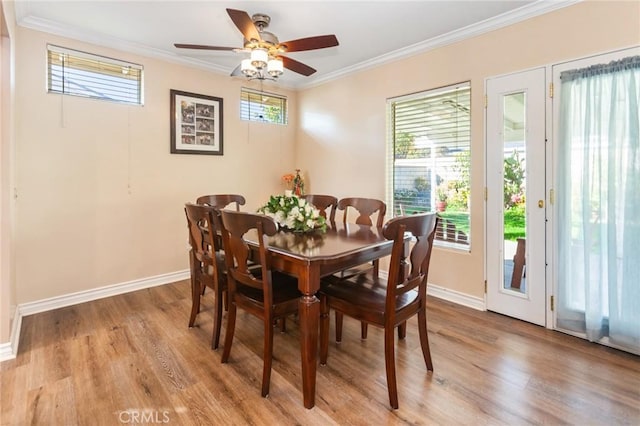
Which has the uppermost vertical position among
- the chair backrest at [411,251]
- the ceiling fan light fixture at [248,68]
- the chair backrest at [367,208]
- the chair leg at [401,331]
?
the ceiling fan light fixture at [248,68]

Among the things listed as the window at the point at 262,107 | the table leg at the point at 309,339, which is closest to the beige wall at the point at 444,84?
the window at the point at 262,107

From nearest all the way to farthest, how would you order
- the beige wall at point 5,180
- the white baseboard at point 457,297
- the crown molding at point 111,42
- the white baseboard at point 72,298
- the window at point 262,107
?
the beige wall at point 5,180 < the white baseboard at point 72,298 < the crown molding at point 111,42 < the white baseboard at point 457,297 < the window at point 262,107

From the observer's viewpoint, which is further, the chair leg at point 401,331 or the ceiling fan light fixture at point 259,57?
the chair leg at point 401,331

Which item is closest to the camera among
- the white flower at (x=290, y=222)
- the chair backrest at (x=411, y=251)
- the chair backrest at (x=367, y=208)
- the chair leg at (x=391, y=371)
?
the chair backrest at (x=411, y=251)

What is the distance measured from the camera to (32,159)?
2.86 metres

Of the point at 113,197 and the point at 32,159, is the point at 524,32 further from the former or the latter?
the point at 32,159

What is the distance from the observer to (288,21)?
280 centimetres

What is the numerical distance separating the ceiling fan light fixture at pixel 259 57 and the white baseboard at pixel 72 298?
254 centimetres

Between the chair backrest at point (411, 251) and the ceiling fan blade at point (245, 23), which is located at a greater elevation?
the ceiling fan blade at point (245, 23)

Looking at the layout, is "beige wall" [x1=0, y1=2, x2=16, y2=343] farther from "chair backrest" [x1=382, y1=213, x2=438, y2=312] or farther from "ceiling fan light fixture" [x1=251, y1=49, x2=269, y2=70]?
"chair backrest" [x1=382, y1=213, x2=438, y2=312]

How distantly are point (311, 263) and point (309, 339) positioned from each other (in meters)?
0.39

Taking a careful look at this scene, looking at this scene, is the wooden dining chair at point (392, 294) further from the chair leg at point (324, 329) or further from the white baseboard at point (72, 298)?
the white baseboard at point (72, 298)

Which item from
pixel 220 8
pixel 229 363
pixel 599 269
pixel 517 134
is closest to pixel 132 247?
pixel 229 363

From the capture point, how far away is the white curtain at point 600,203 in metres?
2.13
